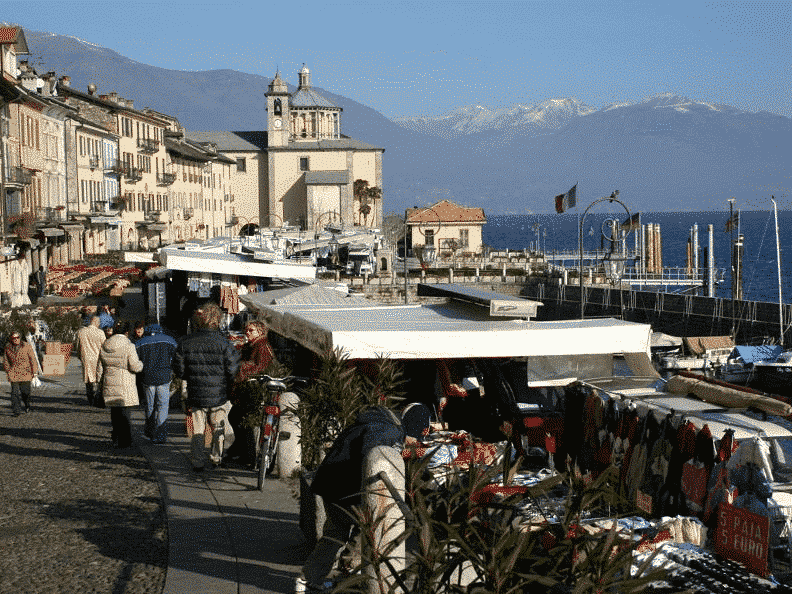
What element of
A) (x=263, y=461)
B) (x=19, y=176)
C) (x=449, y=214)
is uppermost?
(x=19, y=176)

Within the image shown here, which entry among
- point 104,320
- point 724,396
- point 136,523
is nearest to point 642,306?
point 104,320

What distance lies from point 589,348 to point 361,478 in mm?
4812

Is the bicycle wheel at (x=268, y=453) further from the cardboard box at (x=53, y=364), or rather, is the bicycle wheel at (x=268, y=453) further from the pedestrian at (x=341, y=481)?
the cardboard box at (x=53, y=364)

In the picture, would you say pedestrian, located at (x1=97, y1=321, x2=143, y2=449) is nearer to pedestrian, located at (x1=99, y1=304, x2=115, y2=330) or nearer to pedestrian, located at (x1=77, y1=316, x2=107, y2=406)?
pedestrian, located at (x1=77, y1=316, x2=107, y2=406)

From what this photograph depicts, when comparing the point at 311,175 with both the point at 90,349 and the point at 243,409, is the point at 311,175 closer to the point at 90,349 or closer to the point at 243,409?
the point at 90,349

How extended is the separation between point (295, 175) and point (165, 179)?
4303cm

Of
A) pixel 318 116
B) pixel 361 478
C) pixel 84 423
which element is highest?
pixel 318 116

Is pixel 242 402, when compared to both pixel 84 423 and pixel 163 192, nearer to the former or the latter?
pixel 84 423

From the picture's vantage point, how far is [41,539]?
8719 mm

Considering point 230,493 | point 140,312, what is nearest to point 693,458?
point 230,493

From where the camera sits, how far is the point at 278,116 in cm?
12225

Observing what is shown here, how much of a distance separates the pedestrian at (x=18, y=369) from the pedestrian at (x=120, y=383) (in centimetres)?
290

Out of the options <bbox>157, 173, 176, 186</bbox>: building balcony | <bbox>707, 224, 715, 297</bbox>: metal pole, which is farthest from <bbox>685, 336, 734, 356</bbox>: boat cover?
<bbox>157, 173, 176, 186</bbox>: building balcony

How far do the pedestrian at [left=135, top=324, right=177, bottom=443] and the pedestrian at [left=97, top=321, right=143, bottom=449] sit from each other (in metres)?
0.13
